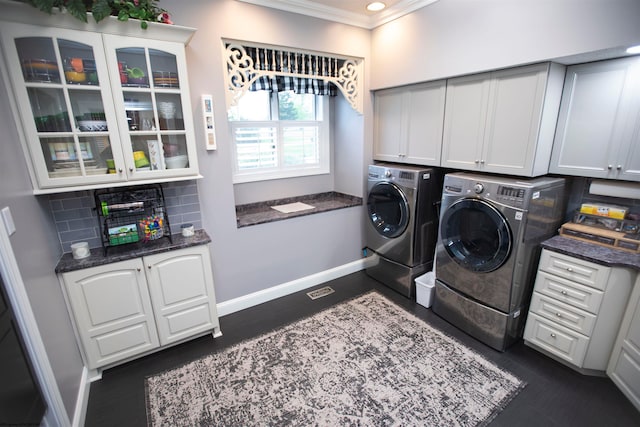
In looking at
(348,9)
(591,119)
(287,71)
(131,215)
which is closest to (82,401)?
(131,215)

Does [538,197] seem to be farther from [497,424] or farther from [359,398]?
[359,398]

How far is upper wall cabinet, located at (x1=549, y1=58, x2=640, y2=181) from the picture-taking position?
1.77 meters

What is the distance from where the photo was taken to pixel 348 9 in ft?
8.70

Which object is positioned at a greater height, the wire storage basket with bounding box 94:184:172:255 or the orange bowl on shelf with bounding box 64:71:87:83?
the orange bowl on shelf with bounding box 64:71:87:83

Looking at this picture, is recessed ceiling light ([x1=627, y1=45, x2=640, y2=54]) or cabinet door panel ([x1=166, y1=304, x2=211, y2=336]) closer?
recessed ceiling light ([x1=627, y1=45, x2=640, y2=54])

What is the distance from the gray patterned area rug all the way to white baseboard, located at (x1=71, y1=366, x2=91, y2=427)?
339 millimetres

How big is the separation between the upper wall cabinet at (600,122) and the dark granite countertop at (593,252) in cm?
46

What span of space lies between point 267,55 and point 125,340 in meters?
2.48

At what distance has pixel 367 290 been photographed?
310 centimetres

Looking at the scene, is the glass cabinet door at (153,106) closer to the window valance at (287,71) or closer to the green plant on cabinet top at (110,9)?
the green plant on cabinet top at (110,9)

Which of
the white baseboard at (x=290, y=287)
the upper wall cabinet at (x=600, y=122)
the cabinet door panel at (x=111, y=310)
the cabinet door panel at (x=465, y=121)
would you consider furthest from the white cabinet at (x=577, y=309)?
the cabinet door panel at (x=111, y=310)

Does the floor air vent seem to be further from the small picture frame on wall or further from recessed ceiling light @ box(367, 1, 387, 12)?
recessed ceiling light @ box(367, 1, 387, 12)

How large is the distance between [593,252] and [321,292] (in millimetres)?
2161

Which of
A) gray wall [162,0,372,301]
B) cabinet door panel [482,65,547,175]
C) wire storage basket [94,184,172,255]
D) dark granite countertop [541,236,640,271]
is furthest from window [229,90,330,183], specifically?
dark granite countertop [541,236,640,271]
